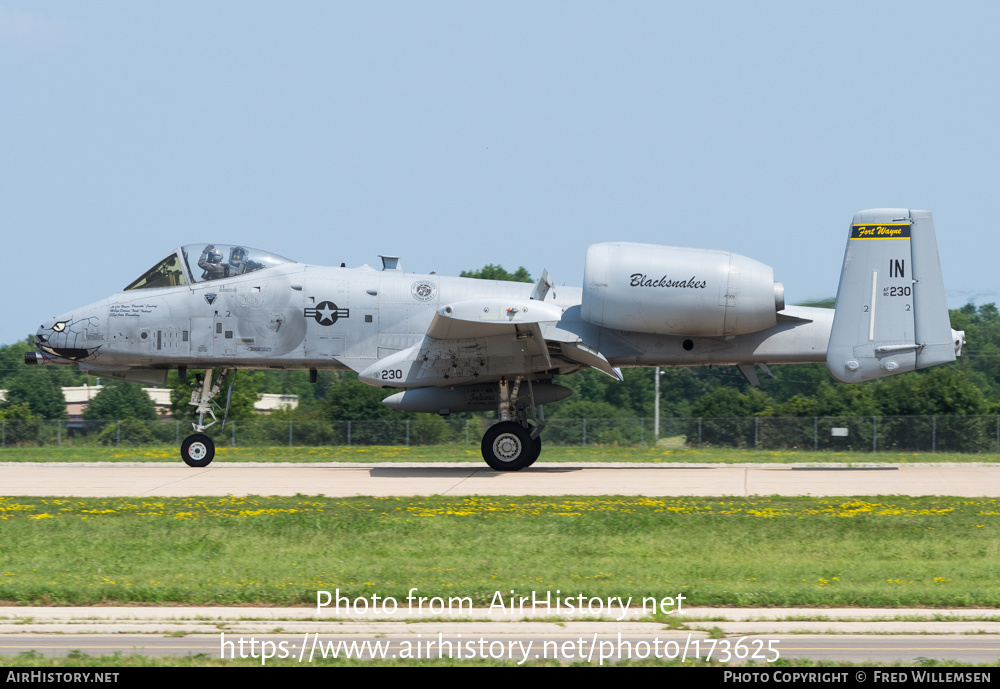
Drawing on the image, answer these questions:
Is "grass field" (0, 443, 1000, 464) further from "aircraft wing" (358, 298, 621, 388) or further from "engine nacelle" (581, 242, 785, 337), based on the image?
"engine nacelle" (581, 242, 785, 337)

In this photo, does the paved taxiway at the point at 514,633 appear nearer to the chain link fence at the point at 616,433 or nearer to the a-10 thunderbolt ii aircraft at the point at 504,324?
the a-10 thunderbolt ii aircraft at the point at 504,324

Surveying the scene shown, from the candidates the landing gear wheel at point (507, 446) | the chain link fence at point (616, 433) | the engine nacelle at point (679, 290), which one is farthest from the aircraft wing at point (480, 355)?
the chain link fence at point (616, 433)

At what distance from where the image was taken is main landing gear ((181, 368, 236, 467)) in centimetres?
2295

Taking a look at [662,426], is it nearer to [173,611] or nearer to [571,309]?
[571,309]

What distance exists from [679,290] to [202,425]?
10.8 meters

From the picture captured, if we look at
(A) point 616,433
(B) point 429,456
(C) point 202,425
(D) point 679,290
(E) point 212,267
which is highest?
(E) point 212,267

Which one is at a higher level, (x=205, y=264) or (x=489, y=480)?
(x=205, y=264)

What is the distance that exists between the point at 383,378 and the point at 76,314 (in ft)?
23.4

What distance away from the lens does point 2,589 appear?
1047 cm

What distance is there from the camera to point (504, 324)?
20.3 metres

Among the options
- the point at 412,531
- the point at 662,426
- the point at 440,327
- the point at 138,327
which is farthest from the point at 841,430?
the point at 412,531

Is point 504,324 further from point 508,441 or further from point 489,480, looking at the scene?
point 489,480

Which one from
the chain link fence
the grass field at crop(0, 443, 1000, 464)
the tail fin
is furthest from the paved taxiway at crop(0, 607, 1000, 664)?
the chain link fence

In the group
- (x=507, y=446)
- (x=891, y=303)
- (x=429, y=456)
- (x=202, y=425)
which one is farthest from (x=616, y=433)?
(x=202, y=425)
